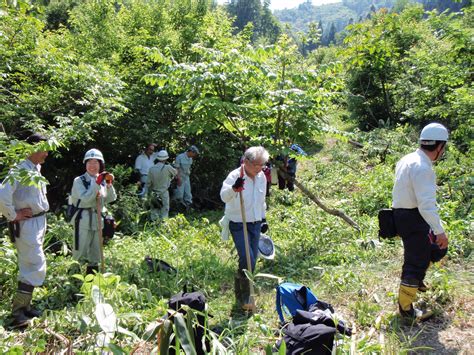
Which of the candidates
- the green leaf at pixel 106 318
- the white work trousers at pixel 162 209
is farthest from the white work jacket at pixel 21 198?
the white work trousers at pixel 162 209

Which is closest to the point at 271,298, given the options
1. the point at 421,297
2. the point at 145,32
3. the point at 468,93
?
the point at 421,297

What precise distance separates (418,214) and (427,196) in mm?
254

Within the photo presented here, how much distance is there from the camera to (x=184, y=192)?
11109 mm

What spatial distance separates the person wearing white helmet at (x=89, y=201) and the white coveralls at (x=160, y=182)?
358 centimetres

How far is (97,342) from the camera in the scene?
257 centimetres

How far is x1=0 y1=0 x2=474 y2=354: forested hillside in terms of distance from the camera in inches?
141

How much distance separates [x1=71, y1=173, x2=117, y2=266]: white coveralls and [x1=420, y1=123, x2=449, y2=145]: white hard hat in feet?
12.8

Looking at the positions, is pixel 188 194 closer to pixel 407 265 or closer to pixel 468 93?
pixel 468 93

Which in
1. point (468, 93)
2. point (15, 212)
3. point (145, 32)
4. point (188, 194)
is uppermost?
point (145, 32)

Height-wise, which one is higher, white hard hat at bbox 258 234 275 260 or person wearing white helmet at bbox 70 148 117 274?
person wearing white helmet at bbox 70 148 117 274

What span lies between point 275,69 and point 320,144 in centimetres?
1216

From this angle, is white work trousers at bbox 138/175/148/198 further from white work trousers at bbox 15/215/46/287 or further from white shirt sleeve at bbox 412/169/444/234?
white shirt sleeve at bbox 412/169/444/234

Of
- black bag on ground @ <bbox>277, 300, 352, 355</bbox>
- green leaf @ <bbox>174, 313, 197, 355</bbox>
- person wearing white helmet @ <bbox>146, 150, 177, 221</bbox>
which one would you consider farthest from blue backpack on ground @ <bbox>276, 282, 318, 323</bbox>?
person wearing white helmet @ <bbox>146, 150, 177, 221</bbox>

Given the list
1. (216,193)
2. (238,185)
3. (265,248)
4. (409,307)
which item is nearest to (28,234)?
(238,185)
